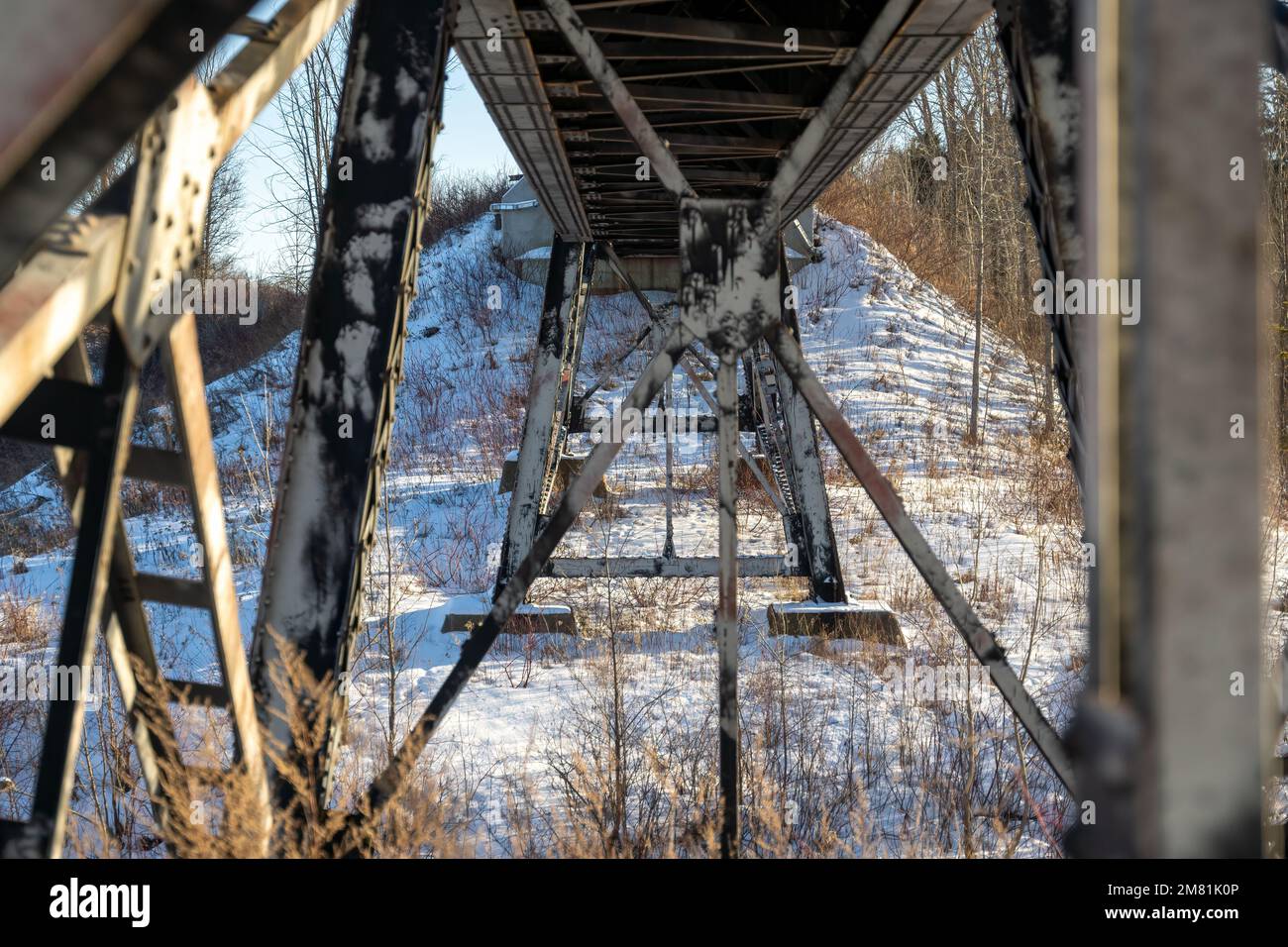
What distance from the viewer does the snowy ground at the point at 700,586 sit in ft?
13.8

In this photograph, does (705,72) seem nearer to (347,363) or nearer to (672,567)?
(347,363)

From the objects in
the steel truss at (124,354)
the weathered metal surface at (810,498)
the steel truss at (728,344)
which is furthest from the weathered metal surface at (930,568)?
the weathered metal surface at (810,498)

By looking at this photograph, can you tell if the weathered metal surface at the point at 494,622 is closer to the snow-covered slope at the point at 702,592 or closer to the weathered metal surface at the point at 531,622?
the snow-covered slope at the point at 702,592

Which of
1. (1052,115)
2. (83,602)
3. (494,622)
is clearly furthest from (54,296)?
(1052,115)

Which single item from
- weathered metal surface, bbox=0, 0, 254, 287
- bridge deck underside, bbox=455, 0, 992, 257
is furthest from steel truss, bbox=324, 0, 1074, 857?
weathered metal surface, bbox=0, 0, 254, 287

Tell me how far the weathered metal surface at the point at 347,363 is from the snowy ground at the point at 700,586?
4.06 ft

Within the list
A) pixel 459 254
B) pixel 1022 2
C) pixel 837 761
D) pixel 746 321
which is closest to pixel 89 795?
pixel 837 761

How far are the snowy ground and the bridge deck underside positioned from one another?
1893 mm

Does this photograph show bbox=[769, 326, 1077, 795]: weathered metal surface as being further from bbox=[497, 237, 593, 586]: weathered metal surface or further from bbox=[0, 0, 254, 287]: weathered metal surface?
bbox=[497, 237, 593, 586]: weathered metal surface

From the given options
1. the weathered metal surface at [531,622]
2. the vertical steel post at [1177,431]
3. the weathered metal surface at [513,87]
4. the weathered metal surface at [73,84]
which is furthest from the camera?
the weathered metal surface at [531,622]

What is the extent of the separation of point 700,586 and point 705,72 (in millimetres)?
5553

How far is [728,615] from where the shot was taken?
2.76 meters

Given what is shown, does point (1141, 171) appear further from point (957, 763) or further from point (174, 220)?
point (957, 763)

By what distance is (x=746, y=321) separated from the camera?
266 cm
